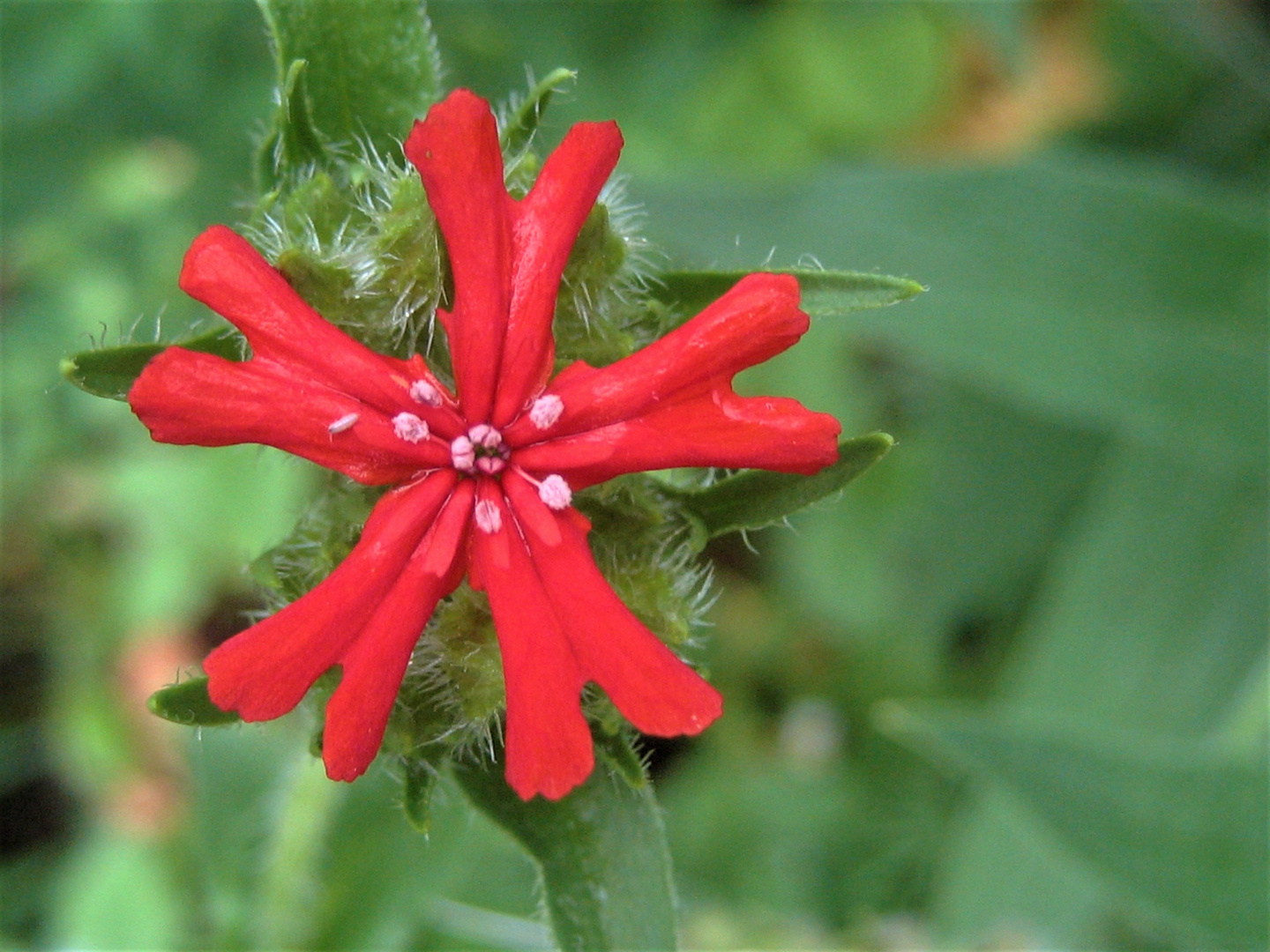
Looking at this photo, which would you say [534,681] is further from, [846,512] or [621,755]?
[846,512]

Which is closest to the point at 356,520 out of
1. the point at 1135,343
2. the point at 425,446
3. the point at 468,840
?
the point at 425,446

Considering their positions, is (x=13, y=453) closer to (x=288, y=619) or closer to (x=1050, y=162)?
→ (x=288, y=619)

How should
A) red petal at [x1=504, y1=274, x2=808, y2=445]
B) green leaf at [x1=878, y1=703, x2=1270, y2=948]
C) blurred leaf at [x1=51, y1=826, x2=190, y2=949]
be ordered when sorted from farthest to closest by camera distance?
blurred leaf at [x1=51, y1=826, x2=190, y2=949] < green leaf at [x1=878, y1=703, x2=1270, y2=948] < red petal at [x1=504, y1=274, x2=808, y2=445]

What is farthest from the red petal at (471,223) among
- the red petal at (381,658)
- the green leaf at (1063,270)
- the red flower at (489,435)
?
the green leaf at (1063,270)

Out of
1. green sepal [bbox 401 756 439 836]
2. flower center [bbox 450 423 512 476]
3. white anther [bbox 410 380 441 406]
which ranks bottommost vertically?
green sepal [bbox 401 756 439 836]

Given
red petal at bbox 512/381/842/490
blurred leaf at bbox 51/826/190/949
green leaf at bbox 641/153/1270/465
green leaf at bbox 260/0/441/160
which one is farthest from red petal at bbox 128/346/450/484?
blurred leaf at bbox 51/826/190/949

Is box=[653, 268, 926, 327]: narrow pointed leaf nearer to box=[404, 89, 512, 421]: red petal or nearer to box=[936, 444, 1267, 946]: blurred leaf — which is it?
box=[404, 89, 512, 421]: red petal

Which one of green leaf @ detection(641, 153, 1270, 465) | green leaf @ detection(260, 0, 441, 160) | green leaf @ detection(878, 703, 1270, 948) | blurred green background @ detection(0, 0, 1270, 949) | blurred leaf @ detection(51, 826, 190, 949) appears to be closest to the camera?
green leaf @ detection(260, 0, 441, 160)
